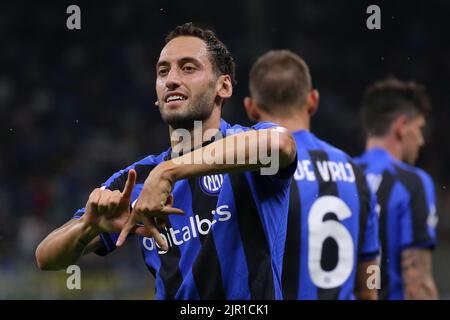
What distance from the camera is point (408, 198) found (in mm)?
5266

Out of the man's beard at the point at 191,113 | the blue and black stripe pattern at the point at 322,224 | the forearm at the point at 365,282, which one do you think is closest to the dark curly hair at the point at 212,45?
the man's beard at the point at 191,113

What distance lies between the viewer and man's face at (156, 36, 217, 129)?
3.09m

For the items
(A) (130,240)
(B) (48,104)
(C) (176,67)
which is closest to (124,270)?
(A) (130,240)

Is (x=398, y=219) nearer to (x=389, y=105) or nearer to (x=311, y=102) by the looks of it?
(x=389, y=105)

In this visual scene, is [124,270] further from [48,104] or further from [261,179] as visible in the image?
[261,179]

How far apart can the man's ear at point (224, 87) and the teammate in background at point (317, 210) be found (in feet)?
3.04

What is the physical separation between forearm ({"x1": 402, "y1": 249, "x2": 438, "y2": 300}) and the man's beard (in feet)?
8.20

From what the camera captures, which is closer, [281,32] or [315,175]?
[315,175]

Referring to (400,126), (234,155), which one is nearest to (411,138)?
(400,126)

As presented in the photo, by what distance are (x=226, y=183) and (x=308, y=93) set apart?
1477 mm

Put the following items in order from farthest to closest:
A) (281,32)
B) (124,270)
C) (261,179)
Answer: (281,32) → (124,270) → (261,179)

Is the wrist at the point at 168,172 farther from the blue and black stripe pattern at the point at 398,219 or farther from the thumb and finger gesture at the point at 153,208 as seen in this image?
the blue and black stripe pattern at the point at 398,219

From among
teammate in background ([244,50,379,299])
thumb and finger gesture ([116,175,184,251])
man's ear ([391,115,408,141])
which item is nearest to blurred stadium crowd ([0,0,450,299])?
man's ear ([391,115,408,141])
